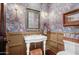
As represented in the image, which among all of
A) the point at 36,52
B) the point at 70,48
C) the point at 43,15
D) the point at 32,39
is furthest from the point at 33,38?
the point at 70,48

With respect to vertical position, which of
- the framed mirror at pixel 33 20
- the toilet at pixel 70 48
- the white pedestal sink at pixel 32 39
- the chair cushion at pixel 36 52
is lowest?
the chair cushion at pixel 36 52

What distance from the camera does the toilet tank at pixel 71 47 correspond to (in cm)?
184

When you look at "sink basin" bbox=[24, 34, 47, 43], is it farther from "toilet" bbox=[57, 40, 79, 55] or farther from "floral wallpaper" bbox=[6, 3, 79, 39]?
"toilet" bbox=[57, 40, 79, 55]

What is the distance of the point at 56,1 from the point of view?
1.91 m

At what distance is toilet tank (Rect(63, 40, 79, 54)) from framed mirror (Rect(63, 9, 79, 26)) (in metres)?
0.22

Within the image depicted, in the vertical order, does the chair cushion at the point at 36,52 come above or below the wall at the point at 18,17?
below

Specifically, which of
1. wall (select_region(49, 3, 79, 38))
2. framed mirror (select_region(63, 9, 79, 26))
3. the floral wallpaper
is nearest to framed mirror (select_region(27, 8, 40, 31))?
the floral wallpaper

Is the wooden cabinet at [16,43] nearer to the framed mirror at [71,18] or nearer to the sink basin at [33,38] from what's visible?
the sink basin at [33,38]

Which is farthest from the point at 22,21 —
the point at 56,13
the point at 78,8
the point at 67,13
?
the point at 78,8

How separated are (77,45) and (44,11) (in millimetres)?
562

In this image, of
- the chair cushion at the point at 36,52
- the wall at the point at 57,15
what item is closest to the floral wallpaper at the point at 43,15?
the wall at the point at 57,15

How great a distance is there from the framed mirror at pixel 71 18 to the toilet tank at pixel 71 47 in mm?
221

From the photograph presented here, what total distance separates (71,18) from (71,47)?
0.34 meters

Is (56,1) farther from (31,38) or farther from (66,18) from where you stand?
(31,38)
